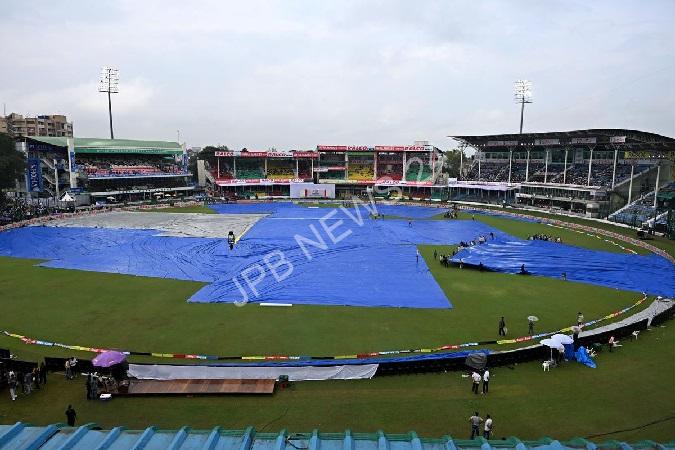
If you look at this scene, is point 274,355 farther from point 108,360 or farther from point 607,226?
point 607,226

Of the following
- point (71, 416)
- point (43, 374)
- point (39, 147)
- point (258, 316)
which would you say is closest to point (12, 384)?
point (43, 374)

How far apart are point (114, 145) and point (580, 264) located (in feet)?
243

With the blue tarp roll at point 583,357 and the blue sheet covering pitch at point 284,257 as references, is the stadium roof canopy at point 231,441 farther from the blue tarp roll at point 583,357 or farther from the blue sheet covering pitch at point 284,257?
the blue sheet covering pitch at point 284,257

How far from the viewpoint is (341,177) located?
93.6m

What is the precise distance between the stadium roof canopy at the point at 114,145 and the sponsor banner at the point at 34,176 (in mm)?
3638

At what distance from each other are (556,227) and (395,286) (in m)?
34.4

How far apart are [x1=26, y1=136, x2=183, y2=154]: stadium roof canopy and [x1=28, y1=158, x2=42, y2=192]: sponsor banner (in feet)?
11.9

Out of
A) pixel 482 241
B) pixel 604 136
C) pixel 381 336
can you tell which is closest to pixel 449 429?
pixel 381 336

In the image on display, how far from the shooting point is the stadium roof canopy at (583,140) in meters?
55.3

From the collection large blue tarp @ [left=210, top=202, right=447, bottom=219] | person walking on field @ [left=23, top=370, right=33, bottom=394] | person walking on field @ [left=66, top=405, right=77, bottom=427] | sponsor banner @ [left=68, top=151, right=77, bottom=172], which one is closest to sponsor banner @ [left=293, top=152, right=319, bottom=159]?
large blue tarp @ [left=210, top=202, right=447, bottom=219]

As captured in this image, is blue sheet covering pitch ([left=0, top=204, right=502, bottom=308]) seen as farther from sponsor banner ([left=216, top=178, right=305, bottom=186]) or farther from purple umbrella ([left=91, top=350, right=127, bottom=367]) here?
sponsor banner ([left=216, top=178, right=305, bottom=186])

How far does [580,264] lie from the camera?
32.3 meters

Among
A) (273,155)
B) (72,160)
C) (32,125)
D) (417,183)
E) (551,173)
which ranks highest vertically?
(32,125)

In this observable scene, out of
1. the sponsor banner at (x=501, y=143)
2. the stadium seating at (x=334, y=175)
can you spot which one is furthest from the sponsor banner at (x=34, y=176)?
the sponsor banner at (x=501, y=143)
